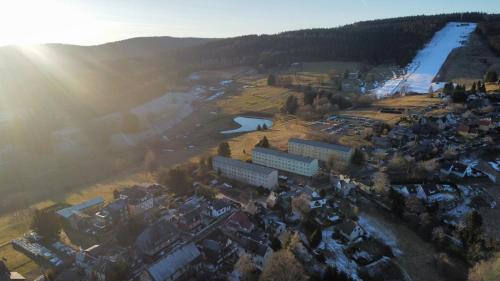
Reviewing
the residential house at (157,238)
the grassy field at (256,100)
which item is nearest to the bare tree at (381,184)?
the residential house at (157,238)

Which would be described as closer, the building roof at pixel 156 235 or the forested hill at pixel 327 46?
the building roof at pixel 156 235

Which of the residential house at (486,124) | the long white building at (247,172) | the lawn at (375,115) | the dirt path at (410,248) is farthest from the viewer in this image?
the lawn at (375,115)

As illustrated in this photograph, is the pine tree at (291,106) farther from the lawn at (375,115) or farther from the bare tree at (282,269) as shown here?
the bare tree at (282,269)

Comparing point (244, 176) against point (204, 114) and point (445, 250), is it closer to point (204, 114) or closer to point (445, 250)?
point (445, 250)

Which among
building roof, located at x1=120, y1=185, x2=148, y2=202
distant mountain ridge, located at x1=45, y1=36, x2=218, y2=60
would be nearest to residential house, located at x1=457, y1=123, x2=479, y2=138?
building roof, located at x1=120, y1=185, x2=148, y2=202

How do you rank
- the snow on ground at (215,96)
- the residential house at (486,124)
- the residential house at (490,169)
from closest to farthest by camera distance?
1. the residential house at (490,169)
2. the residential house at (486,124)
3. the snow on ground at (215,96)

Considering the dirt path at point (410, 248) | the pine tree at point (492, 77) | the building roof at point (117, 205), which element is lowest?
the dirt path at point (410, 248)
